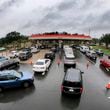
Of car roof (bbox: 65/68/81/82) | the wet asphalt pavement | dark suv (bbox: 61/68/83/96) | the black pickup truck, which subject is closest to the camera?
the wet asphalt pavement

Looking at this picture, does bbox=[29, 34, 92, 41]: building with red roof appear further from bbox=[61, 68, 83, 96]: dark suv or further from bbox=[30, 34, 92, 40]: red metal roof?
bbox=[61, 68, 83, 96]: dark suv

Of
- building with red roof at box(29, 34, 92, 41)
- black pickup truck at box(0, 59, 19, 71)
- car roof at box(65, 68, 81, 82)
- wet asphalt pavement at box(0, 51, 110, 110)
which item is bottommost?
wet asphalt pavement at box(0, 51, 110, 110)

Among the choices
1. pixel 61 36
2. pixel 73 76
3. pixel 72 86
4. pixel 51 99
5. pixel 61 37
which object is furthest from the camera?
pixel 61 36

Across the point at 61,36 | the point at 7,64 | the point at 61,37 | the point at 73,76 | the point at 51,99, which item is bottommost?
the point at 51,99

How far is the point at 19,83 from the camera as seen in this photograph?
58.2 feet

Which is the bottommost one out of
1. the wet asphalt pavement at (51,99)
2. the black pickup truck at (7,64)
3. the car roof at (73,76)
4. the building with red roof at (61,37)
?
the wet asphalt pavement at (51,99)

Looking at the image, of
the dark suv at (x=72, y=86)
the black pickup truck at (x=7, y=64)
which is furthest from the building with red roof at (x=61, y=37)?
the dark suv at (x=72, y=86)

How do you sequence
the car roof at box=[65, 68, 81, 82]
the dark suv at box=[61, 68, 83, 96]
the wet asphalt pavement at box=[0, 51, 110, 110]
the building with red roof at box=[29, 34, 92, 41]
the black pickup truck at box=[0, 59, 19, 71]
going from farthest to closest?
1. the building with red roof at box=[29, 34, 92, 41]
2. the black pickup truck at box=[0, 59, 19, 71]
3. the car roof at box=[65, 68, 81, 82]
4. the dark suv at box=[61, 68, 83, 96]
5. the wet asphalt pavement at box=[0, 51, 110, 110]

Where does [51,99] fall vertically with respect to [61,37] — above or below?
below

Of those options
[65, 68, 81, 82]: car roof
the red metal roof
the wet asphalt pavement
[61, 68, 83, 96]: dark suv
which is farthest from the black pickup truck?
the red metal roof

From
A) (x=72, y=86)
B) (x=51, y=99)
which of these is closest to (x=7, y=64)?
(x=51, y=99)

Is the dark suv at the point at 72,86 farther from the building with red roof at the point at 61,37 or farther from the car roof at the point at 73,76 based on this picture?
the building with red roof at the point at 61,37

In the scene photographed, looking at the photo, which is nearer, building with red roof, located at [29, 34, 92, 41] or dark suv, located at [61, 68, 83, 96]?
dark suv, located at [61, 68, 83, 96]

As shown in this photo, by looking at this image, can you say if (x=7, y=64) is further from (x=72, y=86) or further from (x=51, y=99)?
(x=72, y=86)
